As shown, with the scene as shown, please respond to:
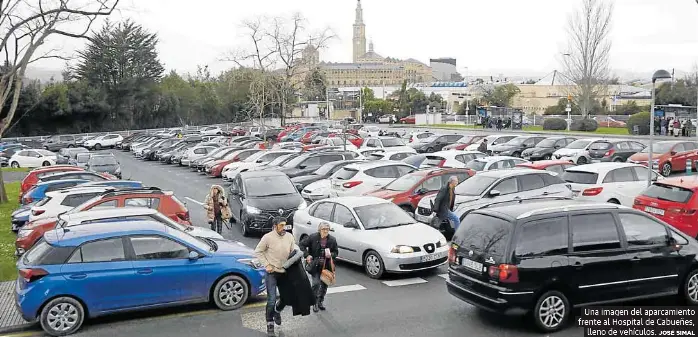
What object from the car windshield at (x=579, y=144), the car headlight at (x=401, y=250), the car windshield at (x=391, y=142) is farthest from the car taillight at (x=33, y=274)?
the car windshield at (x=391, y=142)

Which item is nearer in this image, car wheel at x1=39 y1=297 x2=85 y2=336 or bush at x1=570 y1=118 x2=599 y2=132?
car wheel at x1=39 y1=297 x2=85 y2=336

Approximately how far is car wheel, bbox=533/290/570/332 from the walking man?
3.37m

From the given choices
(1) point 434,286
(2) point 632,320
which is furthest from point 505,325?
(1) point 434,286

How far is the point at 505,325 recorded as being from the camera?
29.5 feet

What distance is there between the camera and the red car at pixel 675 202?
42.7 feet

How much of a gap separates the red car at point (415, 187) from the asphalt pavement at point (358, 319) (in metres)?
5.35

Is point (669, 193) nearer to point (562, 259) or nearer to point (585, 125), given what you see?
point (562, 259)

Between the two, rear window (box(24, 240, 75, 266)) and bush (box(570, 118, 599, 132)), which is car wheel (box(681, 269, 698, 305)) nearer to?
rear window (box(24, 240, 75, 266))

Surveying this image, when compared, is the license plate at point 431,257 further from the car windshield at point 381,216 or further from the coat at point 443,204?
the coat at point 443,204

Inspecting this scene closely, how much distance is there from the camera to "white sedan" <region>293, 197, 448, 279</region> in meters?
11.6

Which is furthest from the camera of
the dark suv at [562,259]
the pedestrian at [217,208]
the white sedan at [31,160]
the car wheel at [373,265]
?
the white sedan at [31,160]

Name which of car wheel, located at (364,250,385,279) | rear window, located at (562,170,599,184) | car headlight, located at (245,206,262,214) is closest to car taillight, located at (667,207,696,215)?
rear window, located at (562,170,599,184)

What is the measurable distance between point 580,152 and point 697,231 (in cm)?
1821

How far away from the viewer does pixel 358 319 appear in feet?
31.1
